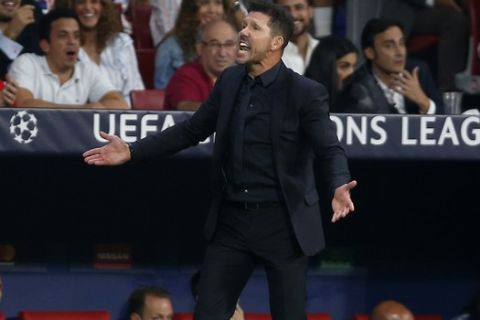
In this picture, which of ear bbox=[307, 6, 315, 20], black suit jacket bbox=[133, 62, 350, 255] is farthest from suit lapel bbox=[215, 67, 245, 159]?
ear bbox=[307, 6, 315, 20]

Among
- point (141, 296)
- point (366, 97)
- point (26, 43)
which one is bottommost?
point (141, 296)

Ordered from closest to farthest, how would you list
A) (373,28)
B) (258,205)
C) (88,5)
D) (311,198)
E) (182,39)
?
(258,205) < (311,198) < (373,28) < (88,5) < (182,39)

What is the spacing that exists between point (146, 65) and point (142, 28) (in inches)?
18.6

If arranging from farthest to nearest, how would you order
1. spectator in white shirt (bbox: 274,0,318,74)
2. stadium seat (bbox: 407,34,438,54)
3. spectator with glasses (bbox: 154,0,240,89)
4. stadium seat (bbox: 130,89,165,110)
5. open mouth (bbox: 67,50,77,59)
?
stadium seat (bbox: 407,34,438,54) < spectator with glasses (bbox: 154,0,240,89) < spectator in white shirt (bbox: 274,0,318,74) < stadium seat (bbox: 130,89,165,110) < open mouth (bbox: 67,50,77,59)

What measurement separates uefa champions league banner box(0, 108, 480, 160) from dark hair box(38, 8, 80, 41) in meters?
1.13

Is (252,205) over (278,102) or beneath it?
beneath

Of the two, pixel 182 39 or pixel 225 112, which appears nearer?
pixel 225 112

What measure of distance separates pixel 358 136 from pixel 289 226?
1.65 meters

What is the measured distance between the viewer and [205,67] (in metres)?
8.48

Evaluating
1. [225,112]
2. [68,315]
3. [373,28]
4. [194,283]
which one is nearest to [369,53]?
[373,28]

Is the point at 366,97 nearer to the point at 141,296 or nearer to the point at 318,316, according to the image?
the point at 318,316

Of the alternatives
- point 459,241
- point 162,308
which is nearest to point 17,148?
point 162,308

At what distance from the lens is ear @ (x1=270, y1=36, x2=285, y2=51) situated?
6.12 m

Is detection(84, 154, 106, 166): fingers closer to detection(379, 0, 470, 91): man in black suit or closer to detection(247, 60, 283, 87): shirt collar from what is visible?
detection(247, 60, 283, 87): shirt collar
